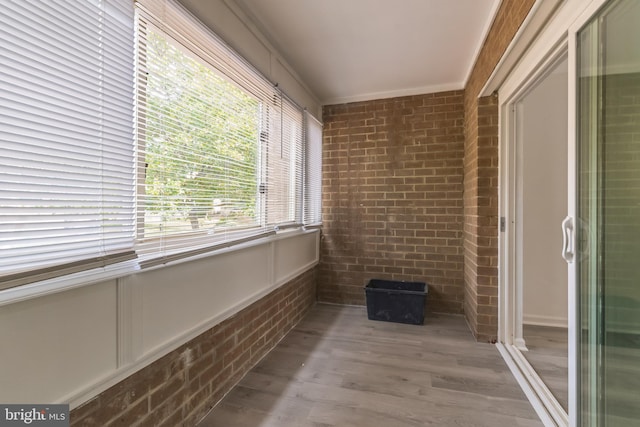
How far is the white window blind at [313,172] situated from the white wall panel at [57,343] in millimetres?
2169

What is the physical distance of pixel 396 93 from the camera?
3.31 meters

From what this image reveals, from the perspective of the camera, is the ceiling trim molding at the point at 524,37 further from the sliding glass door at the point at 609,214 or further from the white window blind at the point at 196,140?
the white window blind at the point at 196,140

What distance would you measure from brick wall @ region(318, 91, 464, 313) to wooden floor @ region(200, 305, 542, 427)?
79 cm

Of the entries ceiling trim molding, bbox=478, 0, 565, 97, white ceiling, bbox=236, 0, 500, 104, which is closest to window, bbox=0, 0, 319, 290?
white ceiling, bbox=236, 0, 500, 104

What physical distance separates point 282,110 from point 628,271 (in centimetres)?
240

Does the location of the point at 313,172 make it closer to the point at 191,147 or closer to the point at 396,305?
the point at 396,305

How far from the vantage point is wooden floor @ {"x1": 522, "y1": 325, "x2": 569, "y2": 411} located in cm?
188

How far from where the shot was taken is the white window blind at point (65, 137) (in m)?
0.84

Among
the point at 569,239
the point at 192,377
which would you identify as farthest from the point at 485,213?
the point at 192,377

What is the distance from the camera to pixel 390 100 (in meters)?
3.36

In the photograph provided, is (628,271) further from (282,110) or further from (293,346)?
(282,110)

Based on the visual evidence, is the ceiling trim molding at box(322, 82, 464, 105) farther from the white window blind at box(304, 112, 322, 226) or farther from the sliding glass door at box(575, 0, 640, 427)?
the sliding glass door at box(575, 0, 640, 427)

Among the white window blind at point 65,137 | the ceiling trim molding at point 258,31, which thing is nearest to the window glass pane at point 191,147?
the white window blind at point 65,137

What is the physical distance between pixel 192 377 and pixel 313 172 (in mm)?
2341
